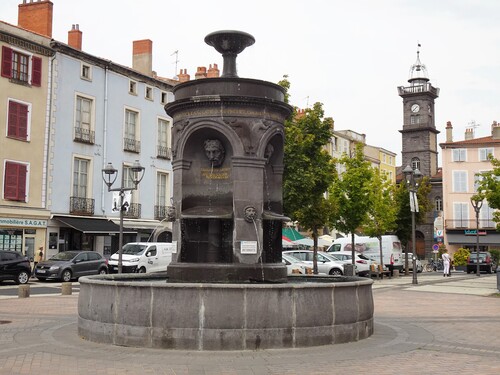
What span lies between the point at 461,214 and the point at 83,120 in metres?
44.6

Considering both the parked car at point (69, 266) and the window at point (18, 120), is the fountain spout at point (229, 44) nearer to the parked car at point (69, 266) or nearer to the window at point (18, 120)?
the parked car at point (69, 266)

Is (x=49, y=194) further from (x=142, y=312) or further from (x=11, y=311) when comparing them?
(x=142, y=312)

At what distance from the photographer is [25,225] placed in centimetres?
3300

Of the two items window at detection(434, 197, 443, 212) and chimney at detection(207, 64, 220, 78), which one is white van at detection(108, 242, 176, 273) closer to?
chimney at detection(207, 64, 220, 78)

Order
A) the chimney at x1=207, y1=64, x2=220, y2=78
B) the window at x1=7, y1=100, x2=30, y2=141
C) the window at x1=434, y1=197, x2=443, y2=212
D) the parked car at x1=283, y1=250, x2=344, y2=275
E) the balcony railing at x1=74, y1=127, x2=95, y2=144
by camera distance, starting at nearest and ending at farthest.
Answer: the parked car at x1=283, y1=250, x2=344, y2=275, the window at x1=7, y1=100, x2=30, y2=141, the balcony railing at x1=74, y1=127, x2=95, y2=144, the chimney at x1=207, y1=64, x2=220, y2=78, the window at x1=434, y1=197, x2=443, y2=212

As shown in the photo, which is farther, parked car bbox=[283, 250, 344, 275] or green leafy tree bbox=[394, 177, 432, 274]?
green leafy tree bbox=[394, 177, 432, 274]

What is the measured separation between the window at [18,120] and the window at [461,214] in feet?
158

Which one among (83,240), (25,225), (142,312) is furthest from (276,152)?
(83,240)

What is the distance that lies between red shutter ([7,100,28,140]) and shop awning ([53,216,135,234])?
5019mm

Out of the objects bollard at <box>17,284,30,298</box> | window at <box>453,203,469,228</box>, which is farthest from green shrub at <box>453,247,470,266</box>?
bollard at <box>17,284,30,298</box>

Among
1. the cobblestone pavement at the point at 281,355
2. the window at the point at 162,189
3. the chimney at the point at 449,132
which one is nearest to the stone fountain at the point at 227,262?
the cobblestone pavement at the point at 281,355

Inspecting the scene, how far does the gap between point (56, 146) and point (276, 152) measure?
24.8 m

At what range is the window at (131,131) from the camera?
40.9 metres

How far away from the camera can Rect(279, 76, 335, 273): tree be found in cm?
2891
